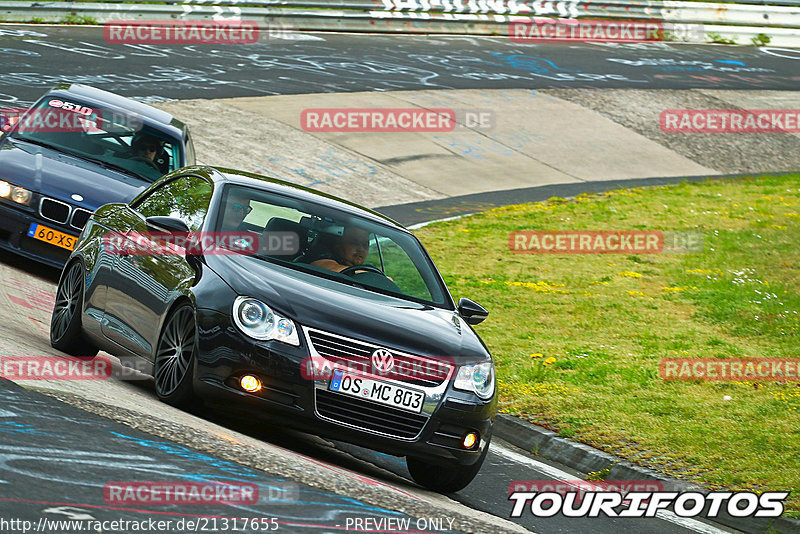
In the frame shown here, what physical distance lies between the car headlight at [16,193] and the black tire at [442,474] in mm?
5313

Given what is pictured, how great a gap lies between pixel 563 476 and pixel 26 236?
18.5 ft

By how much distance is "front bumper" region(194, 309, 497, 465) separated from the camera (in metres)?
6.77

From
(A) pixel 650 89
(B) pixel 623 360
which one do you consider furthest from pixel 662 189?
(B) pixel 623 360

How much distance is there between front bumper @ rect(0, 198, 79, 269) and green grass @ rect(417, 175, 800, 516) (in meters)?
4.16

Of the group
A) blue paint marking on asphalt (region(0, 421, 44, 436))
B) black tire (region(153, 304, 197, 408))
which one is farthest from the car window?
blue paint marking on asphalt (region(0, 421, 44, 436))

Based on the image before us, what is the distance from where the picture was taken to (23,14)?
27062 millimetres

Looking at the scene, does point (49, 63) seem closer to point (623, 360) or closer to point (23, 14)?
point (23, 14)

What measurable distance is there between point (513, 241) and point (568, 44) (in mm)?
18585

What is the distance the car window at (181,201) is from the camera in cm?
813

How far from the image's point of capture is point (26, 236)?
11305 millimetres

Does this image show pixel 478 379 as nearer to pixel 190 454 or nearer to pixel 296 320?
pixel 296 320

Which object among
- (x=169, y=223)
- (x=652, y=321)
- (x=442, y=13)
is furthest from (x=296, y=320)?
(x=442, y=13)

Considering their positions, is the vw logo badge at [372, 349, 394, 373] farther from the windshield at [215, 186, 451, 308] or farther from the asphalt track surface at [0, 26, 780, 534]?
the windshield at [215, 186, 451, 308]

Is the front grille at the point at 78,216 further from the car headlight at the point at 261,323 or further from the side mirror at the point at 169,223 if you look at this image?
the car headlight at the point at 261,323
